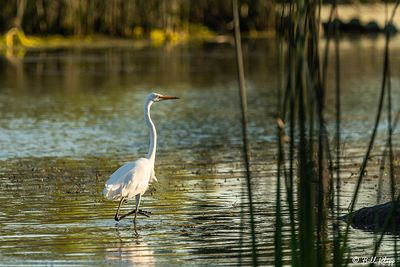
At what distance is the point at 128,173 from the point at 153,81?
65.6ft

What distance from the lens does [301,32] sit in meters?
5.48

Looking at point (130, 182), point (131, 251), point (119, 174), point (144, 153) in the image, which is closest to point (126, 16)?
point (144, 153)

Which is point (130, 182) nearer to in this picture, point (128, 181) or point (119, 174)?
point (128, 181)

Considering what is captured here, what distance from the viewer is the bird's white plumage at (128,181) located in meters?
10.9

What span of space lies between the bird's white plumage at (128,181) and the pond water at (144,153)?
0.34 m

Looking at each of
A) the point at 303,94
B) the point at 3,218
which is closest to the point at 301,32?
the point at 303,94

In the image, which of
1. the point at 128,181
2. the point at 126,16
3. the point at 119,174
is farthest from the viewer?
the point at 126,16

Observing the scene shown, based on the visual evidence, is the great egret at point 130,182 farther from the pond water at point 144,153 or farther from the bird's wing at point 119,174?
the pond water at point 144,153

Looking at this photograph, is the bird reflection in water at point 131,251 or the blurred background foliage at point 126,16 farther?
the blurred background foliage at point 126,16

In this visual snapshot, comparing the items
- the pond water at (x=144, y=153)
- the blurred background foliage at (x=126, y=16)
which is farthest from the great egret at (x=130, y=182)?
the blurred background foliage at (x=126, y=16)

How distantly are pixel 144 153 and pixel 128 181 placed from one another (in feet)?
19.4

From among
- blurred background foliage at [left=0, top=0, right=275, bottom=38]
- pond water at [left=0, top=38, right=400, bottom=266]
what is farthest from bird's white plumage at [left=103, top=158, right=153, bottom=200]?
blurred background foliage at [left=0, top=0, right=275, bottom=38]

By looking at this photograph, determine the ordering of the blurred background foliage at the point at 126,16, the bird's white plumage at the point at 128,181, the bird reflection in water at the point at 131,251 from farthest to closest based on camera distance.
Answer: the blurred background foliage at the point at 126,16 < the bird's white plumage at the point at 128,181 < the bird reflection in water at the point at 131,251

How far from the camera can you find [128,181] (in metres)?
11.0
